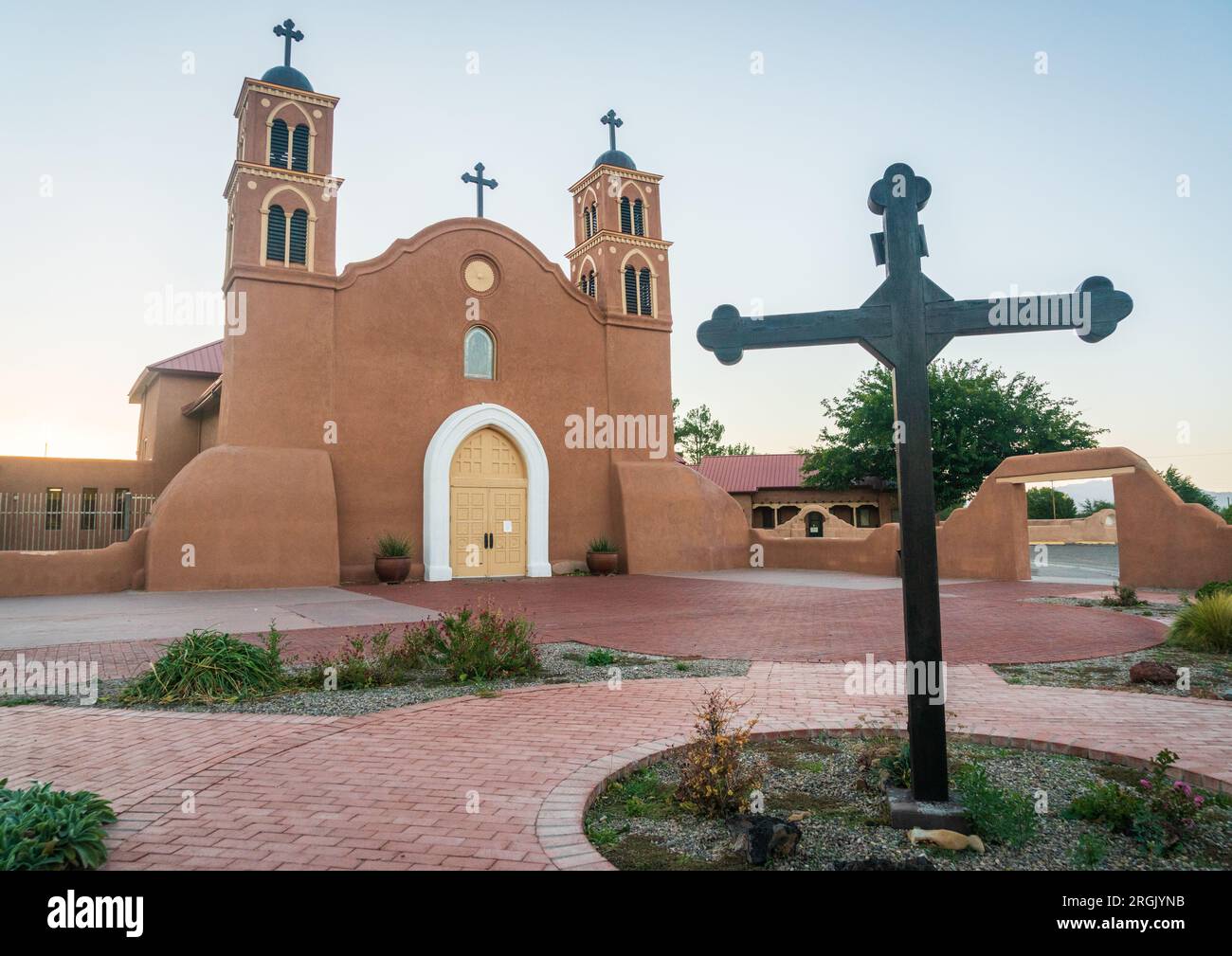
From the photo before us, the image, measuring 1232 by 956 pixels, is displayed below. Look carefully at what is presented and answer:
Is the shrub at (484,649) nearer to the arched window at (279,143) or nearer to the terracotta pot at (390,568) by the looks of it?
the terracotta pot at (390,568)

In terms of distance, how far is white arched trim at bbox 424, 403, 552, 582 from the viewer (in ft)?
61.1

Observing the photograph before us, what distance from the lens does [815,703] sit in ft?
19.3

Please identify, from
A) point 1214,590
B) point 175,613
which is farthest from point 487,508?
point 1214,590

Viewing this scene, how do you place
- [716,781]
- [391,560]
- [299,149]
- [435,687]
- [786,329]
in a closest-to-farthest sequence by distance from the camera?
[716,781]
[786,329]
[435,687]
[391,560]
[299,149]

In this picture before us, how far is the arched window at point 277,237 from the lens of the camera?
1773cm

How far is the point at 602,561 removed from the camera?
20.4m

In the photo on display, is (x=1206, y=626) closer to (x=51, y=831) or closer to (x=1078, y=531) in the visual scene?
(x=51, y=831)

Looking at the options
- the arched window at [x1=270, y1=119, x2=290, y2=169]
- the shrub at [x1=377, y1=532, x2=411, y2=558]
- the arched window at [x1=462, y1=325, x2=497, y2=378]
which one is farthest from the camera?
the arched window at [x1=462, y1=325, x2=497, y2=378]

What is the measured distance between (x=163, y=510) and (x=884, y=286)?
15.8m

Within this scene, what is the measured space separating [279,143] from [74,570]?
10852mm

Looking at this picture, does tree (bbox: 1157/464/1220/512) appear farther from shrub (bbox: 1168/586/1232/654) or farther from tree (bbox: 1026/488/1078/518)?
shrub (bbox: 1168/586/1232/654)

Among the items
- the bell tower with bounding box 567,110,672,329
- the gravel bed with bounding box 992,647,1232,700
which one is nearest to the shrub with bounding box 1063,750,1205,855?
Result: the gravel bed with bounding box 992,647,1232,700

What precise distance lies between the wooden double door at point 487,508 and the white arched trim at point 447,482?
0.74 ft

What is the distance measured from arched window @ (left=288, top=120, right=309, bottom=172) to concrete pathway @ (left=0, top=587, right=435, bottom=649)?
34.1 ft
